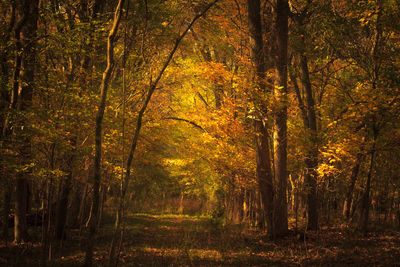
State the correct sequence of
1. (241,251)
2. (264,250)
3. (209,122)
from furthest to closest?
(209,122), (264,250), (241,251)

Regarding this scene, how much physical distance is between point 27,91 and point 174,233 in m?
8.51

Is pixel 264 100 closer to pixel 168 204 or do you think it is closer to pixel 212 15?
pixel 212 15

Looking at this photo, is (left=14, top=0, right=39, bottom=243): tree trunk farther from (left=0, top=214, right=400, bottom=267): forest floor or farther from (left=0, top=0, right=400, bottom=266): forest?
(left=0, top=214, right=400, bottom=267): forest floor

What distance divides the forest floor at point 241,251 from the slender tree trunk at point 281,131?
0.70 meters

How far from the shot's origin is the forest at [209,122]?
24.2 feet

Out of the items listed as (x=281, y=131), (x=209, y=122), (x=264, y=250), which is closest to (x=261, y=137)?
(x=281, y=131)

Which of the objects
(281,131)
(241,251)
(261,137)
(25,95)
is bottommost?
(241,251)

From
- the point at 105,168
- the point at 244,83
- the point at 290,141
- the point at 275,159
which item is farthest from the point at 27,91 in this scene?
the point at 290,141

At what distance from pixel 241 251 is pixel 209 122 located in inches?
233

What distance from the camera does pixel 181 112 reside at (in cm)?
1881

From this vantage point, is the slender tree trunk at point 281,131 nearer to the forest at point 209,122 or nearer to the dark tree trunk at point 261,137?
the forest at point 209,122

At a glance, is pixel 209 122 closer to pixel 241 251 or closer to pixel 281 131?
pixel 281 131

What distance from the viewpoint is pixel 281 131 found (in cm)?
1096

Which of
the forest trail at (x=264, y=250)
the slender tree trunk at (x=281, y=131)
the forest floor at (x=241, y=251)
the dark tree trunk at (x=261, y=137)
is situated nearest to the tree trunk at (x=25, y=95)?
the forest floor at (x=241, y=251)
